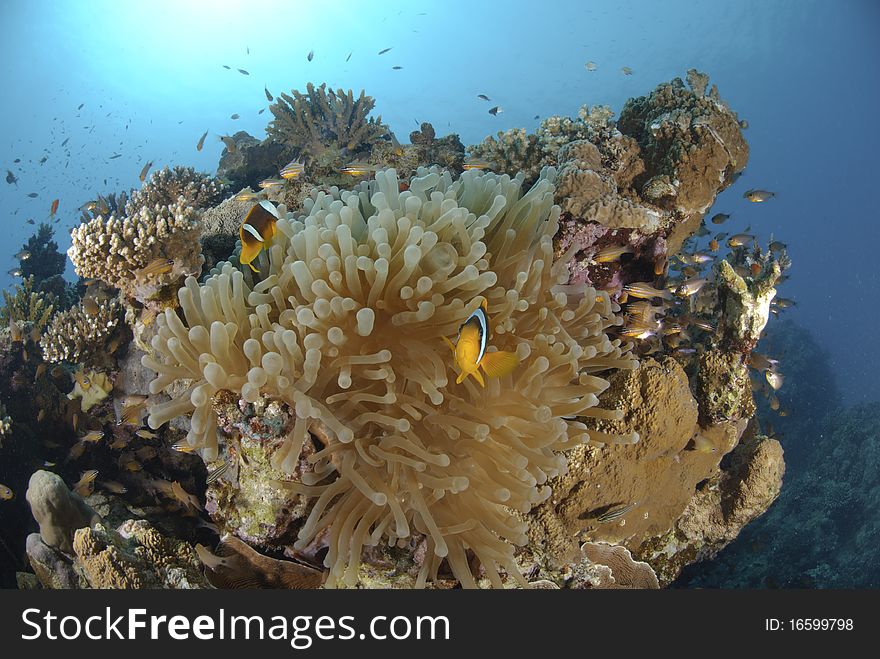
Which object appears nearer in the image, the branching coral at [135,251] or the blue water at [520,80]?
the branching coral at [135,251]

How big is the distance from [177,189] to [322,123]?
273 cm

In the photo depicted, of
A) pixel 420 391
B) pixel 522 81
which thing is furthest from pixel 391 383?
pixel 522 81

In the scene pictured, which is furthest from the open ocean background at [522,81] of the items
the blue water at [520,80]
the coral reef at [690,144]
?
the coral reef at [690,144]

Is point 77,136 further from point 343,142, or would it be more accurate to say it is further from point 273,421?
point 273,421

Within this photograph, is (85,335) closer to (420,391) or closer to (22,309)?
(22,309)

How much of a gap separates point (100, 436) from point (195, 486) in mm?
1162

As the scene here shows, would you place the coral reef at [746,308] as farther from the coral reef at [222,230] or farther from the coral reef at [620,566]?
the coral reef at [222,230]

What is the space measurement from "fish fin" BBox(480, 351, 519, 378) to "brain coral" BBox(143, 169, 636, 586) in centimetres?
21

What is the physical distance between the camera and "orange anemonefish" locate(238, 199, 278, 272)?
269 centimetres

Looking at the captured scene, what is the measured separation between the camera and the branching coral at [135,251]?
3.65 meters

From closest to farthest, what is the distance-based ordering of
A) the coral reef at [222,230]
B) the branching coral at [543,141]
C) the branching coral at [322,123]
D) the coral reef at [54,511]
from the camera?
the coral reef at [54,511]
the coral reef at [222,230]
the branching coral at [543,141]
the branching coral at [322,123]

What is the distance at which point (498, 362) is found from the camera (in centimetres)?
210

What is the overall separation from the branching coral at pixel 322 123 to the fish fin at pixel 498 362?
6.66 metres

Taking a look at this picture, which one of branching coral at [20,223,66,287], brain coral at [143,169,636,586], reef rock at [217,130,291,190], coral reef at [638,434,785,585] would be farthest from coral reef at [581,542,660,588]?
branching coral at [20,223,66,287]
